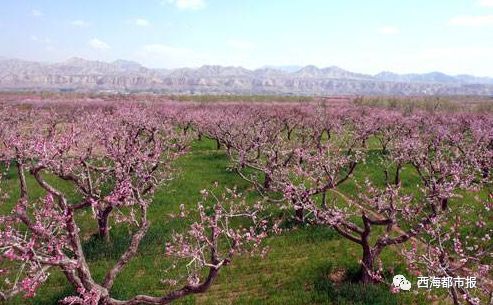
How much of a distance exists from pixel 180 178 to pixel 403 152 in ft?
48.9

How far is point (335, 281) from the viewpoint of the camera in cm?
1523

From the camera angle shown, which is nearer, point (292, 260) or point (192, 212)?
point (292, 260)

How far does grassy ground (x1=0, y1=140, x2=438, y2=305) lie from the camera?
45.7 feet

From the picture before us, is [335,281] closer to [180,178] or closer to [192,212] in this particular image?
[192,212]

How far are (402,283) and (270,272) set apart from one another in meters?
4.77

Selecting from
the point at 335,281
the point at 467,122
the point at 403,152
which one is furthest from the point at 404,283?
the point at 467,122

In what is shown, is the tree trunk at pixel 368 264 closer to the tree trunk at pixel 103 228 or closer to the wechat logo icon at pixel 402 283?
the wechat logo icon at pixel 402 283

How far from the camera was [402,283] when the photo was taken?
46.3 feet

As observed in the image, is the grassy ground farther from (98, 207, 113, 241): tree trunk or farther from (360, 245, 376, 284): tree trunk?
(360, 245, 376, 284): tree trunk

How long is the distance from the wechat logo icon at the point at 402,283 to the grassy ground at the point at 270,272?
0.74 feet

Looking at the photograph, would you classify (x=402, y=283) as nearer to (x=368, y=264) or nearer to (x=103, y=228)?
(x=368, y=264)

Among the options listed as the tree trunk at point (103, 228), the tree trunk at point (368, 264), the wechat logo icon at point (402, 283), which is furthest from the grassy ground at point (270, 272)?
the tree trunk at point (368, 264)

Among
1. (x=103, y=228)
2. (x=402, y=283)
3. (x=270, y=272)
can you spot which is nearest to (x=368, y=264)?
(x=402, y=283)

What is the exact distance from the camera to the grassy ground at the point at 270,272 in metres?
13.9
